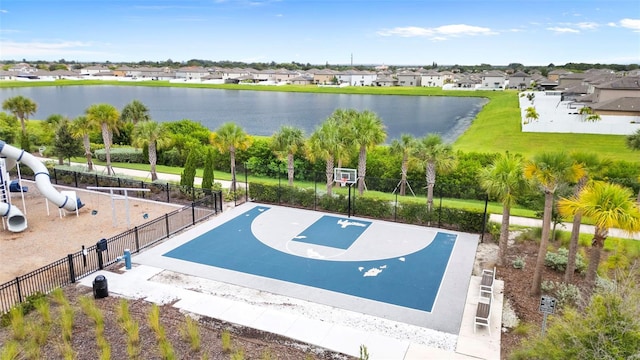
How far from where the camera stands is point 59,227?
2042 cm

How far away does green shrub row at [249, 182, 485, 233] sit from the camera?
20.7m

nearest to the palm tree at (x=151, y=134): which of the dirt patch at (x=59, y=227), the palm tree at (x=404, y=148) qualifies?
the dirt patch at (x=59, y=227)

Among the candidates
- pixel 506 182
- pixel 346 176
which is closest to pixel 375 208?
pixel 346 176

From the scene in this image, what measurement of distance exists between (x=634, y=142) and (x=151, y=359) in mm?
30653

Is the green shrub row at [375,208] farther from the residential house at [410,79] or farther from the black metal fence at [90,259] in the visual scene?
the residential house at [410,79]

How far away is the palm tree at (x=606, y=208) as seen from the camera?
39.9 feet

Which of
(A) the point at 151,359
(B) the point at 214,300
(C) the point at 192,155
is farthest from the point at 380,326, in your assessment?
(C) the point at 192,155

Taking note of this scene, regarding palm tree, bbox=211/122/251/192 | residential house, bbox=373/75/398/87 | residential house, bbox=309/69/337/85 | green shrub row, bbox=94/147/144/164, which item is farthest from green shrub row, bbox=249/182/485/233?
residential house, bbox=309/69/337/85

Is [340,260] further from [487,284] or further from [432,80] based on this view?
[432,80]

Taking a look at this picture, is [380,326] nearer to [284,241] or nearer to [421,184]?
[284,241]

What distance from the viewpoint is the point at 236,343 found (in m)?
11.5

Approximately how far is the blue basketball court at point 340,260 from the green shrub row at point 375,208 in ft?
2.13

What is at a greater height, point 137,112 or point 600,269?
point 137,112

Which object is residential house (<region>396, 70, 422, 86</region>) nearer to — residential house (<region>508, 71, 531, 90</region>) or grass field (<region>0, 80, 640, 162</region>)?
residential house (<region>508, 71, 531, 90</region>)
